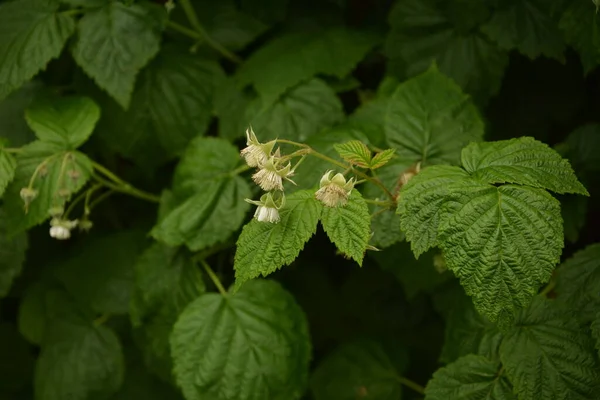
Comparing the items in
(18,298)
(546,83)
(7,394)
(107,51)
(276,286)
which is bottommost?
(7,394)

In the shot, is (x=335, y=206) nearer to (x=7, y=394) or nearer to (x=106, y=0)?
(x=106, y=0)

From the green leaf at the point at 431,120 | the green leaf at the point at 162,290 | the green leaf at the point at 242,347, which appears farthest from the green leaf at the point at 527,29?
the green leaf at the point at 162,290

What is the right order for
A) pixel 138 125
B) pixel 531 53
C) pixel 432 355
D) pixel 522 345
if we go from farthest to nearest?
pixel 432 355
pixel 138 125
pixel 531 53
pixel 522 345

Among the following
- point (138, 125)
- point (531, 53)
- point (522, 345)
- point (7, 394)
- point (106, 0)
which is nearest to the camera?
point (522, 345)

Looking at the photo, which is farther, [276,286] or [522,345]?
[276,286]

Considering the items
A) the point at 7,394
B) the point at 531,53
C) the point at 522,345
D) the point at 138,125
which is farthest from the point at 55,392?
the point at 531,53

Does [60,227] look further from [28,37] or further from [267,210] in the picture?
[267,210]
